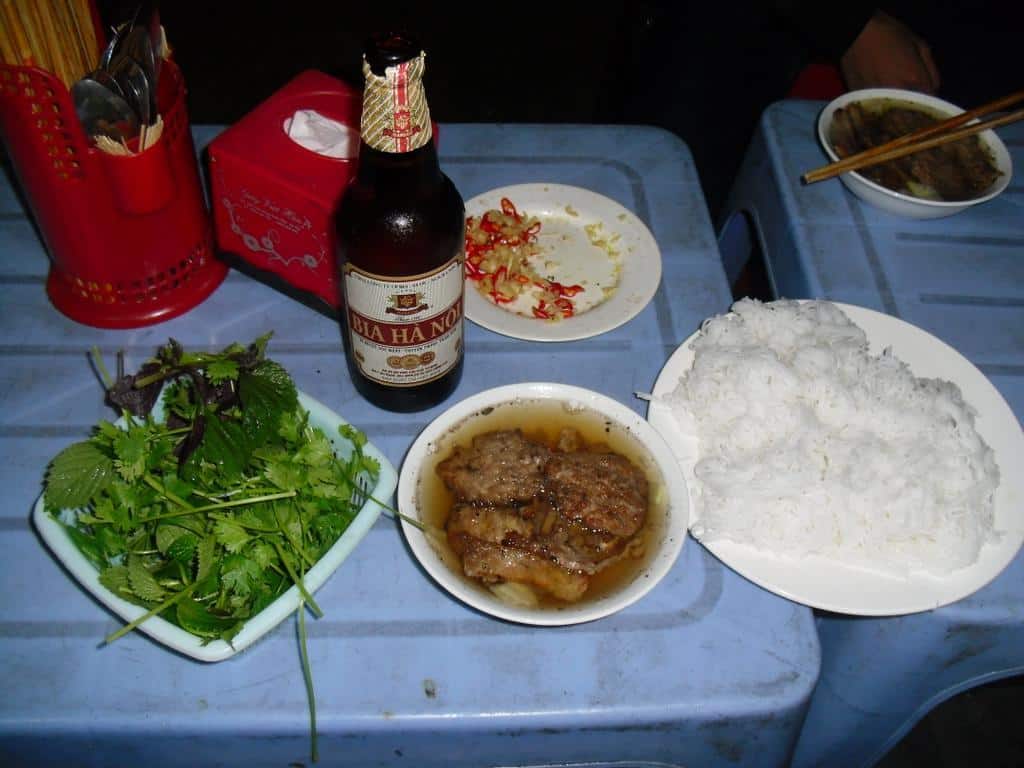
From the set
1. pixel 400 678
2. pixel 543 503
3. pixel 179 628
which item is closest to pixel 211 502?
pixel 179 628

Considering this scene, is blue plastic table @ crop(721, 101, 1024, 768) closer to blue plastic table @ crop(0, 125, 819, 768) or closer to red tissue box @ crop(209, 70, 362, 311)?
blue plastic table @ crop(0, 125, 819, 768)

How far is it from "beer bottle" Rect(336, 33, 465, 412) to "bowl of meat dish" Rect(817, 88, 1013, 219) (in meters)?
0.94

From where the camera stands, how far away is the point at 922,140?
5.21 feet

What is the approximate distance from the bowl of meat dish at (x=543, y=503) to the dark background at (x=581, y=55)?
0.76 meters

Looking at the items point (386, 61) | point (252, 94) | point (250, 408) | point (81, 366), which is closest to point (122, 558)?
point (250, 408)

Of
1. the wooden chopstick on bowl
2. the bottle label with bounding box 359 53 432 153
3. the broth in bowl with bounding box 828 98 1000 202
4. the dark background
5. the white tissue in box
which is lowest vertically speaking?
the dark background

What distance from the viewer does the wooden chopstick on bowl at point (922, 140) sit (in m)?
1.56

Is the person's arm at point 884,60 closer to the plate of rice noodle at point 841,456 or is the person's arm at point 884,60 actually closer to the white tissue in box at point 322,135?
the plate of rice noodle at point 841,456

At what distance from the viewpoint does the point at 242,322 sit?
1.36 m

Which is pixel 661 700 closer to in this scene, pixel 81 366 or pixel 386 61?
pixel 386 61

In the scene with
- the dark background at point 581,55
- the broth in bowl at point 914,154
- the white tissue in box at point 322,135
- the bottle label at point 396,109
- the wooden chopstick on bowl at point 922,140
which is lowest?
the dark background at point 581,55

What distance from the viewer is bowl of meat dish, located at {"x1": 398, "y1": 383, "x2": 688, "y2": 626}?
3.23 feet

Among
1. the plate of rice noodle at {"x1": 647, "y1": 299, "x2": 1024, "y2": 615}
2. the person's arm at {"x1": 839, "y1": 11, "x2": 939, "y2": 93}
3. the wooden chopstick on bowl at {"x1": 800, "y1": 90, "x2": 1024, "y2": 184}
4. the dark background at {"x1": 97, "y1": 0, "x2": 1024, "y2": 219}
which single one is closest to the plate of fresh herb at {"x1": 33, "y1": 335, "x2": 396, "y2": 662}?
the plate of rice noodle at {"x1": 647, "y1": 299, "x2": 1024, "y2": 615}

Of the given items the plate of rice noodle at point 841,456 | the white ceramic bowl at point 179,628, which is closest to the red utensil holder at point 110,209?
the white ceramic bowl at point 179,628
